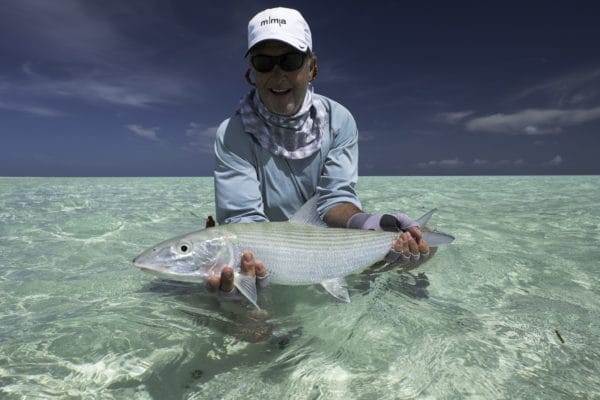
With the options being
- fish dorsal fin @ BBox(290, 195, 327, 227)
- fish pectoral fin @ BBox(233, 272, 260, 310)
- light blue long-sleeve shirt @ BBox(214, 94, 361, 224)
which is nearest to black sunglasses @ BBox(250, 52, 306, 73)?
light blue long-sleeve shirt @ BBox(214, 94, 361, 224)

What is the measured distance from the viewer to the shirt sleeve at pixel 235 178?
2.91m

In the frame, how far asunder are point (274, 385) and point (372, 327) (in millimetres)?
700

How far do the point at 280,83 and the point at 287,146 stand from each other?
51 cm

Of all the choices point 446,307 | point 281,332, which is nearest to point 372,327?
point 281,332

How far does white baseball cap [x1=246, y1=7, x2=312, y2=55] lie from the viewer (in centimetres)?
264

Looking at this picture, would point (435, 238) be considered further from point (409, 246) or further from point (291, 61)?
point (291, 61)

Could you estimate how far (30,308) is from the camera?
2.57 meters

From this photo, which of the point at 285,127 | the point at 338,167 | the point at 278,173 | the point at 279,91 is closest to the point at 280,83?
the point at 279,91

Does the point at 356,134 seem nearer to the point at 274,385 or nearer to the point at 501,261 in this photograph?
the point at 501,261

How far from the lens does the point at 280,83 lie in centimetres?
285

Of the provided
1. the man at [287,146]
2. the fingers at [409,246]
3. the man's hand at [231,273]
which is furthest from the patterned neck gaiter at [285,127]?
the man's hand at [231,273]

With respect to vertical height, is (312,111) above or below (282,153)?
above

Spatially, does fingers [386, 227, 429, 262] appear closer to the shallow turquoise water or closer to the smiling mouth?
the shallow turquoise water

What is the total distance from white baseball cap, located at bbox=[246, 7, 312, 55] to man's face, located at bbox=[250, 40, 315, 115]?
7cm
